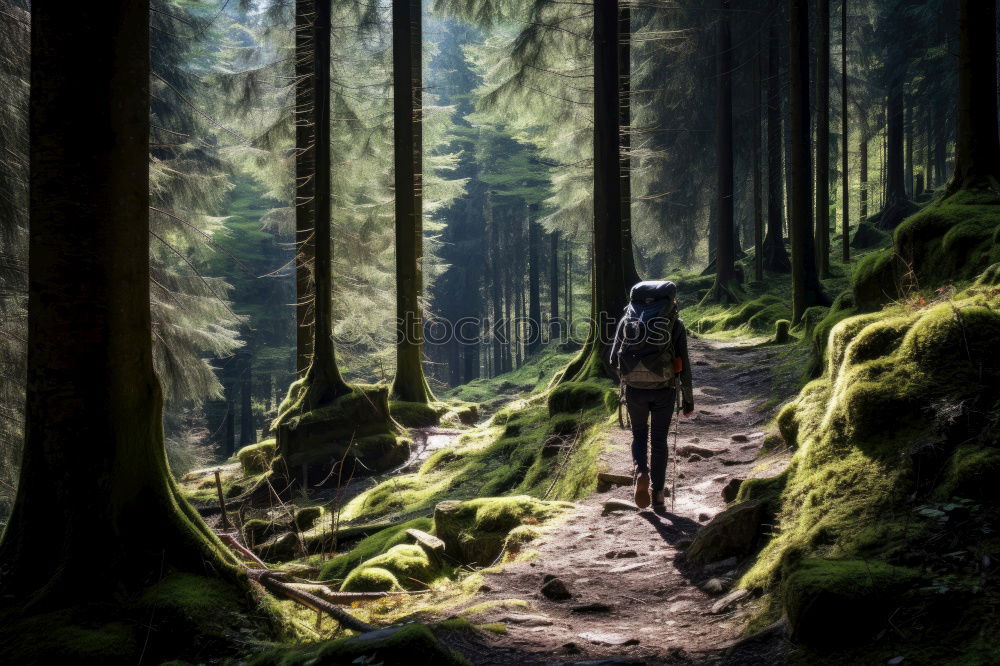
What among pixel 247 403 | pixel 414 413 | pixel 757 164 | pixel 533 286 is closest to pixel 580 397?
pixel 414 413

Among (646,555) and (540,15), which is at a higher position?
(540,15)

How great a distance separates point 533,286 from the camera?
4238 cm

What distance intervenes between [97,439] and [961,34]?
8.53m

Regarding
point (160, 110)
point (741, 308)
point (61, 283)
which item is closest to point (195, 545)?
point (61, 283)

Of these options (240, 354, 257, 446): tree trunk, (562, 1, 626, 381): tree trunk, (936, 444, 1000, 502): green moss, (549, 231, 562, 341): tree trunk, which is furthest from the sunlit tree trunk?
(936, 444, 1000, 502): green moss

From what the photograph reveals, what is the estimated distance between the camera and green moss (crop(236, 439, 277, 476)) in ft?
46.7

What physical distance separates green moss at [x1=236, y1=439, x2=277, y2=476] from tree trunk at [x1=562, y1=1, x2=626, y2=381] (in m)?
6.57

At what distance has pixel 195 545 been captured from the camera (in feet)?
14.4

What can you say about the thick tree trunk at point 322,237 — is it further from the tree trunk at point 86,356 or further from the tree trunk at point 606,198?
the tree trunk at point 86,356

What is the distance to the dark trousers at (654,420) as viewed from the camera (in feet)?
21.2

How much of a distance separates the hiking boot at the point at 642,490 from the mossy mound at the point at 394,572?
6.50 ft

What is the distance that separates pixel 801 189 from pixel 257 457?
12.2m

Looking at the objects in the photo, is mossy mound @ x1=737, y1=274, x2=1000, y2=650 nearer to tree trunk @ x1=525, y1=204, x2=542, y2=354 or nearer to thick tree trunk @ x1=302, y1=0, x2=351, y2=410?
thick tree trunk @ x1=302, y1=0, x2=351, y2=410

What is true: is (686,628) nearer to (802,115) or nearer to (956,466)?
(956,466)
